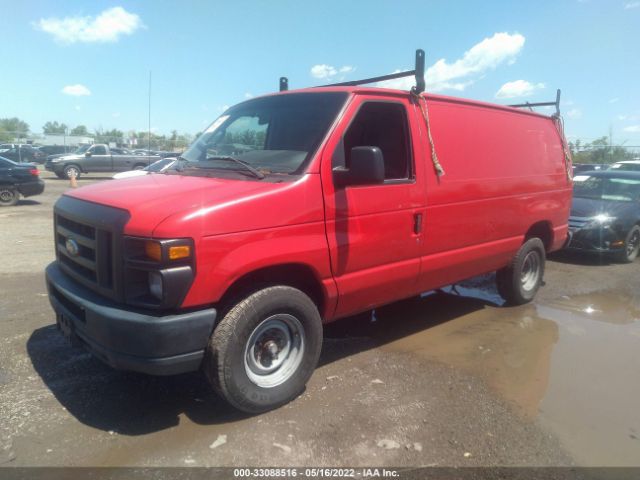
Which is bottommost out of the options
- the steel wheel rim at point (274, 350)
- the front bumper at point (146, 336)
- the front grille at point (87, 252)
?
the steel wheel rim at point (274, 350)

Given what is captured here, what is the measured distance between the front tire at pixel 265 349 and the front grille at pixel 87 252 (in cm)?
80

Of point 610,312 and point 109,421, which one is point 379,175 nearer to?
point 109,421

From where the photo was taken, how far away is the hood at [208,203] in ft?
9.21

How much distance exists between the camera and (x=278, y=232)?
3.18m

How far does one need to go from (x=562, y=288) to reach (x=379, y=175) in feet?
15.5

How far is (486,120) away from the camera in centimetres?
497

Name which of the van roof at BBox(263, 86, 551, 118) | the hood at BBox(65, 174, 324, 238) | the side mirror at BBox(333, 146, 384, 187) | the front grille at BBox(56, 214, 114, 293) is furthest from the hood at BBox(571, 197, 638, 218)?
the front grille at BBox(56, 214, 114, 293)

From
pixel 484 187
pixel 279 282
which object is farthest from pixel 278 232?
pixel 484 187

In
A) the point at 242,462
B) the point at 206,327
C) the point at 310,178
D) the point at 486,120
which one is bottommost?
the point at 242,462

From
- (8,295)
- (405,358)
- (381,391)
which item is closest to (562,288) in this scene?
(405,358)

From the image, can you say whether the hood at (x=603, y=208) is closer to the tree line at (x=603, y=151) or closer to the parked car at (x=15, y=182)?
the parked car at (x=15, y=182)

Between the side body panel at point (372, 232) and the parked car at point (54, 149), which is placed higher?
the parked car at point (54, 149)

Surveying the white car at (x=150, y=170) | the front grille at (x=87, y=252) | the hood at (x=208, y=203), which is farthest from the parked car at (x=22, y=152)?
the hood at (x=208, y=203)

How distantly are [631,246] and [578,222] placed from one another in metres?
1.20
